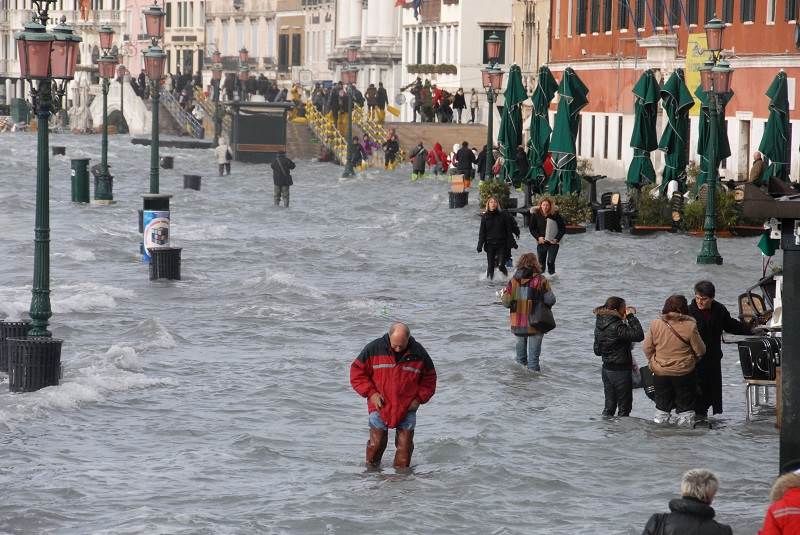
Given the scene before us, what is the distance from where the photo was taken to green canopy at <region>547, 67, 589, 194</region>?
1535 inches

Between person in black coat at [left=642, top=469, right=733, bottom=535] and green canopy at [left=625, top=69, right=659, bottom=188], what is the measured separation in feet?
91.4

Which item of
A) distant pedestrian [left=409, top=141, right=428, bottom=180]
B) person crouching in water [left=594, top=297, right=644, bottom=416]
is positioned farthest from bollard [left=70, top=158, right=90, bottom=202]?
person crouching in water [left=594, top=297, right=644, bottom=416]

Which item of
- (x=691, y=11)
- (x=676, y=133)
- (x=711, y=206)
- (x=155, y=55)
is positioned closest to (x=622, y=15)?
(x=691, y=11)

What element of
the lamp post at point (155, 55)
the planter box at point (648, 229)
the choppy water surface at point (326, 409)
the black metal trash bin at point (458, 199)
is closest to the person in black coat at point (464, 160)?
the black metal trash bin at point (458, 199)

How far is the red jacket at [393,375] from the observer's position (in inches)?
607

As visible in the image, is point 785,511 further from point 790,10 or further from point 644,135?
point 790,10

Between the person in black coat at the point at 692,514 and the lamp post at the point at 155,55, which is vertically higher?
the lamp post at the point at 155,55

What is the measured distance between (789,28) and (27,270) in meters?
18.9

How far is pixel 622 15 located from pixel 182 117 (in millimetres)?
38640

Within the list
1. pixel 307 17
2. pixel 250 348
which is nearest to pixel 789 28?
pixel 250 348

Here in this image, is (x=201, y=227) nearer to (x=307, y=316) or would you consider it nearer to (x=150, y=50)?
(x=150, y=50)

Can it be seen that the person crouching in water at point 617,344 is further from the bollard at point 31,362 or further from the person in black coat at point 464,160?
the person in black coat at point 464,160

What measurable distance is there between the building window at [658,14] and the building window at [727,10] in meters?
4.62

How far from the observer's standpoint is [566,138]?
39000 millimetres
